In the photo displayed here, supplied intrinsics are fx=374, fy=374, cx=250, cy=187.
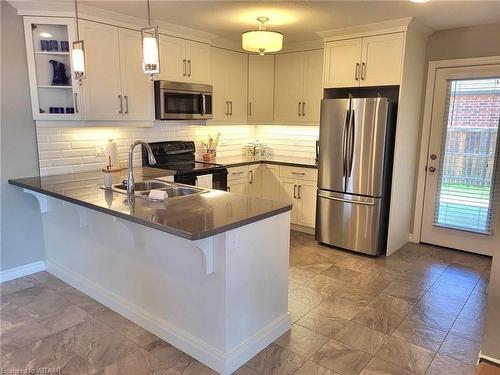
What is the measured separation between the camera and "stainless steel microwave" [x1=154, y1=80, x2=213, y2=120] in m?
3.93

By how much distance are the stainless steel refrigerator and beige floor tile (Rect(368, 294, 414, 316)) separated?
3.12ft

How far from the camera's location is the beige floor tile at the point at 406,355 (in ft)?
7.50

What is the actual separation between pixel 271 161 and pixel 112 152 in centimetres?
205

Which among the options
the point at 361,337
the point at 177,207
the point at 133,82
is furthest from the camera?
the point at 133,82

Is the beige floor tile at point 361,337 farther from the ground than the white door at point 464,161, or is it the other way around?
the white door at point 464,161

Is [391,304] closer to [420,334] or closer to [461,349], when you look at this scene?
[420,334]

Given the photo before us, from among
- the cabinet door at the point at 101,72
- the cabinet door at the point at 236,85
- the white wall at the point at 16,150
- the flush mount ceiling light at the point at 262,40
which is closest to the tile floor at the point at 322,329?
the white wall at the point at 16,150

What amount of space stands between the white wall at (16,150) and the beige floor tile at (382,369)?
3108 mm

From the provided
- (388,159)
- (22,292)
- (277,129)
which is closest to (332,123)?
(388,159)

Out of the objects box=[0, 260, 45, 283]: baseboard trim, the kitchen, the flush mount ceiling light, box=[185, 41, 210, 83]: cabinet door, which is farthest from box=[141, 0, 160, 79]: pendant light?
box=[0, 260, 45, 283]: baseboard trim

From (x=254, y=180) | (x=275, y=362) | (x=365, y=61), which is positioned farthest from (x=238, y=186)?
(x=275, y=362)

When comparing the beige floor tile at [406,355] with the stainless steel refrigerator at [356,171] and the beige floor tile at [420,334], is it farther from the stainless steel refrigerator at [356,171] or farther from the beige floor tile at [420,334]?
the stainless steel refrigerator at [356,171]

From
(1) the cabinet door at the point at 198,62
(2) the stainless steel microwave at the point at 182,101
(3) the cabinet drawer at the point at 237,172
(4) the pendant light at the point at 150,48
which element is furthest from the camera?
(3) the cabinet drawer at the point at 237,172

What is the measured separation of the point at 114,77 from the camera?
11.8ft
